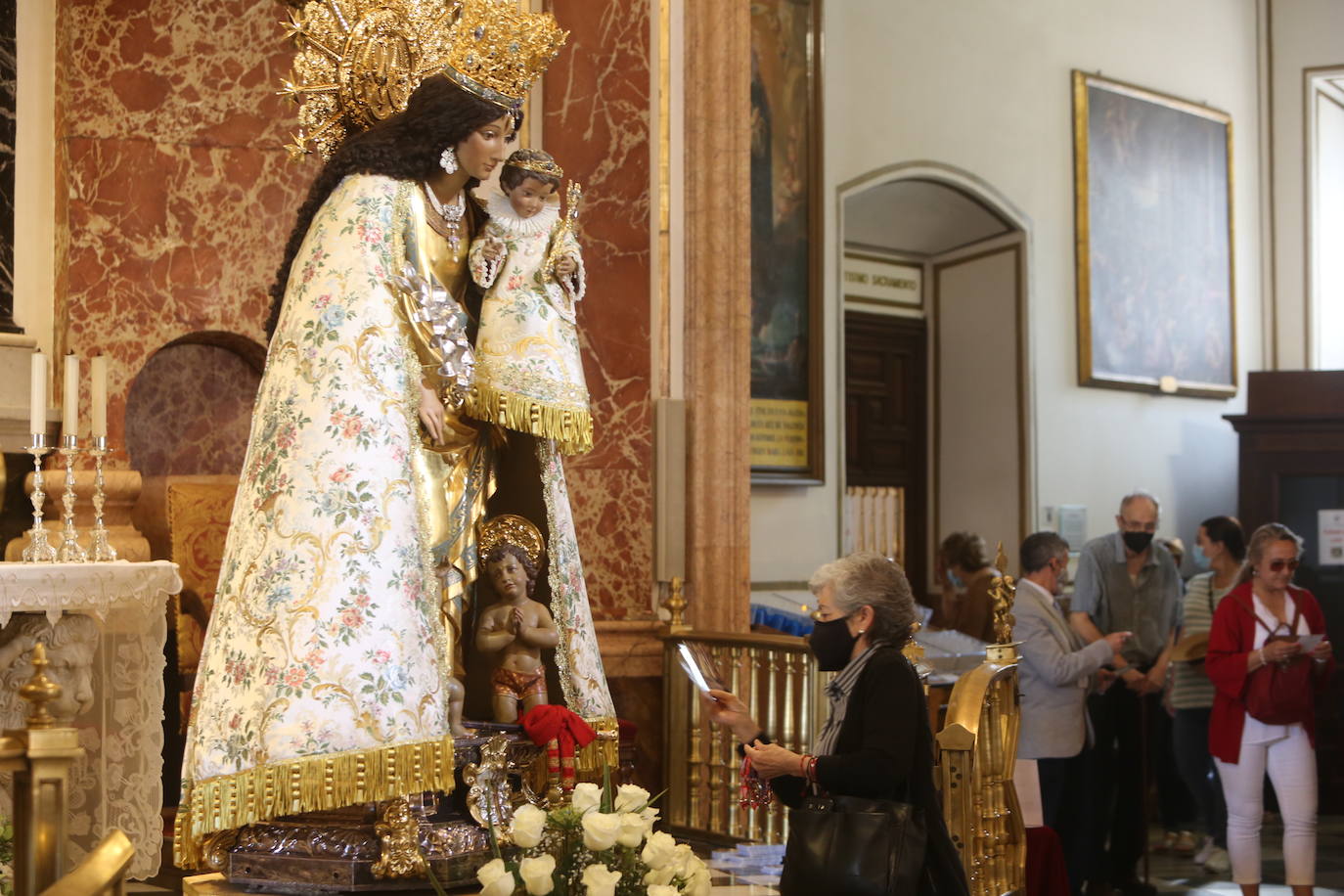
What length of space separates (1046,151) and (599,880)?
393 inches

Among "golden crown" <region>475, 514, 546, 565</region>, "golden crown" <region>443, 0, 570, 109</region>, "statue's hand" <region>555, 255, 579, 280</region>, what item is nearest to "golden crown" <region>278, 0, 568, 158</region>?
"golden crown" <region>443, 0, 570, 109</region>

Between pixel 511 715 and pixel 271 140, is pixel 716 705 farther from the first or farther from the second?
pixel 271 140

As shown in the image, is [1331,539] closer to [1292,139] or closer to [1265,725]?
[1292,139]

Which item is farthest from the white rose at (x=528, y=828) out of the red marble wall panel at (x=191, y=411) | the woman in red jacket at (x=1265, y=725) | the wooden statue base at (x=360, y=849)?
the woman in red jacket at (x=1265, y=725)

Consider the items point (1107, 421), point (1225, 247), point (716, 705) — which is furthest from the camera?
point (1225, 247)

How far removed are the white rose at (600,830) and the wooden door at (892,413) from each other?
30.1 feet

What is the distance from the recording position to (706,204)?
7.50m

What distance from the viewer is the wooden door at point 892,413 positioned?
12.2 meters

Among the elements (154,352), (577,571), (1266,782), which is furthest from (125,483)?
(1266,782)

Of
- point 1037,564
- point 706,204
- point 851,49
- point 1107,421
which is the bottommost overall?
point 1037,564

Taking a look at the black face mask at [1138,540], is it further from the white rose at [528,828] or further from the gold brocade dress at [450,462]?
the white rose at [528,828]

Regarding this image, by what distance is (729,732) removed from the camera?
663 cm

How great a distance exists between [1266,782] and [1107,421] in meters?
3.21

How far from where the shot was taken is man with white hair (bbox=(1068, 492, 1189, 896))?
7551 millimetres
